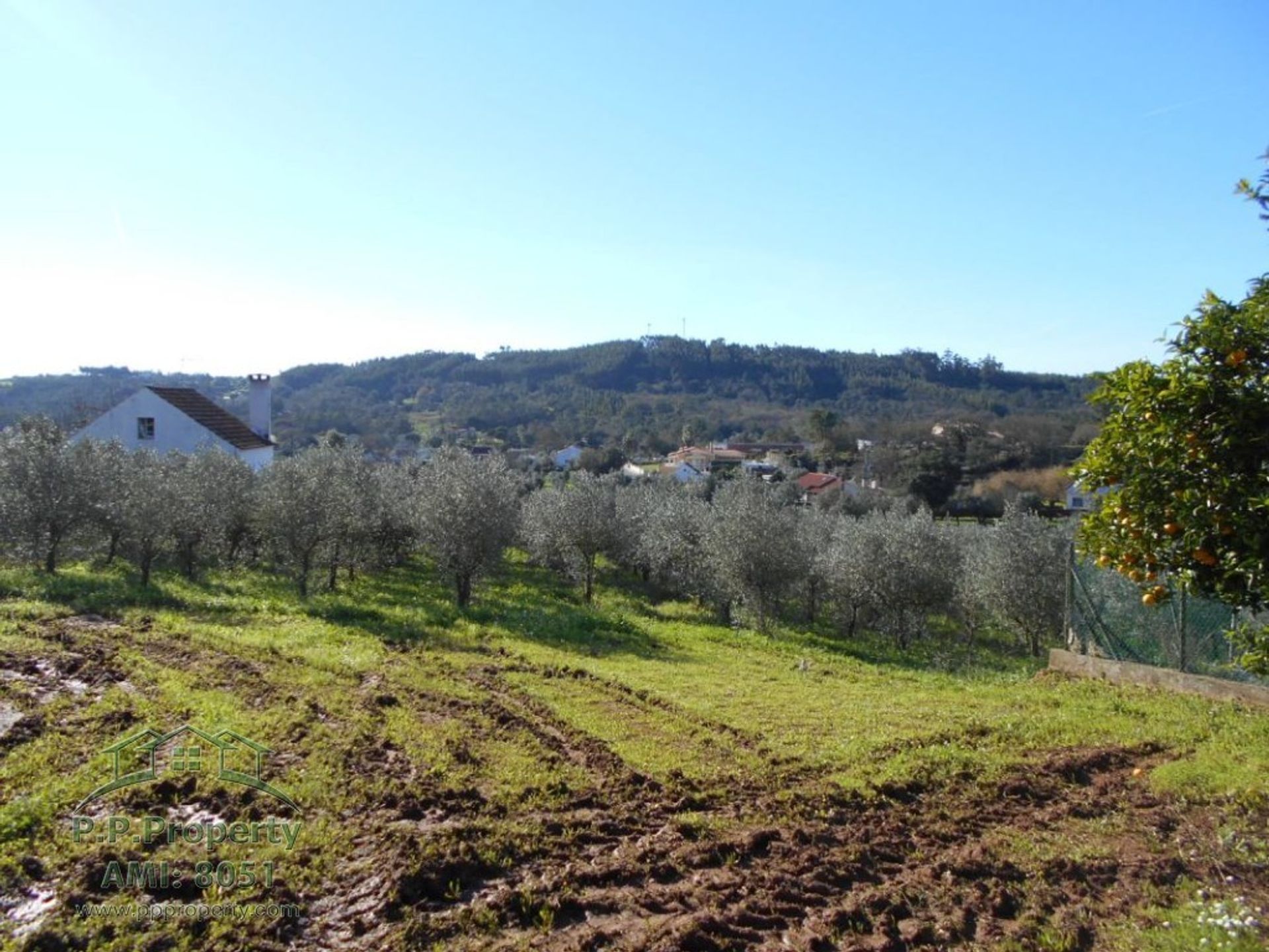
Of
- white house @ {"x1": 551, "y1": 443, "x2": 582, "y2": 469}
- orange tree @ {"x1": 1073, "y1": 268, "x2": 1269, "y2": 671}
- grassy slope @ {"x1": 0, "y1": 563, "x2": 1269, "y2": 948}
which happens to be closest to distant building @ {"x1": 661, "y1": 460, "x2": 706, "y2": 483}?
white house @ {"x1": 551, "y1": 443, "x2": 582, "y2": 469}

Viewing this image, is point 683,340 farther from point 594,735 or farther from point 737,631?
point 594,735

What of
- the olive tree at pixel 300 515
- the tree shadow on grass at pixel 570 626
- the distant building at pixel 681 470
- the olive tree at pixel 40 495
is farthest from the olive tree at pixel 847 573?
the distant building at pixel 681 470

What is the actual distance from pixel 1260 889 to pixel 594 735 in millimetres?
5646

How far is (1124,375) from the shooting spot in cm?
471

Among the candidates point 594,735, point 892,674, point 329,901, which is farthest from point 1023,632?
point 329,901

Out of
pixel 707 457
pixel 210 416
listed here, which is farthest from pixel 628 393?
pixel 210 416

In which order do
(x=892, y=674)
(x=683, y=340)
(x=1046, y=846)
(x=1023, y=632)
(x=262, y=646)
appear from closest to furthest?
1. (x=1046, y=846)
2. (x=262, y=646)
3. (x=892, y=674)
4. (x=1023, y=632)
5. (x=683, y=340)

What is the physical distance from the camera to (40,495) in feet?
58.5

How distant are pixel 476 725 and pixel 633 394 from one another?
109m

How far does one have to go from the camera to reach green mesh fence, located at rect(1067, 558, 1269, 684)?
448 inches

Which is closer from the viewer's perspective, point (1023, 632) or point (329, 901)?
point (329, 901)

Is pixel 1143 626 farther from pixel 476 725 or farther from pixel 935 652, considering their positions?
pixel 935 652

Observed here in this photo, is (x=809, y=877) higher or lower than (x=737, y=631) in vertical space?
higher

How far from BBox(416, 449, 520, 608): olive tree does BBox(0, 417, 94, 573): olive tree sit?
797 centimetres
